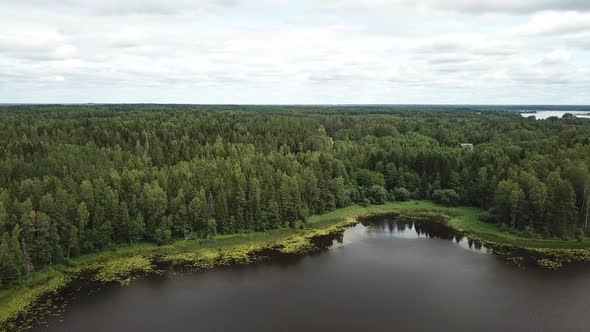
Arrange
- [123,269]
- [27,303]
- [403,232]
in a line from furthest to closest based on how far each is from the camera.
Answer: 1. [403,232]
2. [123,269]
3. [27,303]

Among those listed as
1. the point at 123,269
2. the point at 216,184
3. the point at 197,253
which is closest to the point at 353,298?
the point at 197,253

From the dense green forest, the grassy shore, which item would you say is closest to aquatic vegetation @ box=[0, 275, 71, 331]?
the grassy shore

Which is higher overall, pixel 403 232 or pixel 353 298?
pixel 353 298

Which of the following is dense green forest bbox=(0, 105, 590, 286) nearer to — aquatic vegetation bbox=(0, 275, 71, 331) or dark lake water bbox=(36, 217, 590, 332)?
aquatic vegetation bbox=(0, 275, 71, 331)

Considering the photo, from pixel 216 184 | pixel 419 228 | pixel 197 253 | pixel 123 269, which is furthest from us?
pixel 419 228

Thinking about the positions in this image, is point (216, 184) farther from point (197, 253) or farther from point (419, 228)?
point (419, 228)

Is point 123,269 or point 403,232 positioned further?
point 403,232

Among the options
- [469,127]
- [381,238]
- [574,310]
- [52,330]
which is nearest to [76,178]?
[52,330]
